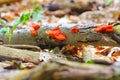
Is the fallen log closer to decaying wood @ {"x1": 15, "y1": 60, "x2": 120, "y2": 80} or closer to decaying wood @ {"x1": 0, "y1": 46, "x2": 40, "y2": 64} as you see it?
decaying wood @ {"x1": 0, "y1": 46, "x2": 40, "y2": 64}

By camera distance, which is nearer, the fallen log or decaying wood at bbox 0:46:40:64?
decaying wood at bbox 0:46:40:64

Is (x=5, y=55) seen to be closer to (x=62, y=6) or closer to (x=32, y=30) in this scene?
(x=32, y=30)

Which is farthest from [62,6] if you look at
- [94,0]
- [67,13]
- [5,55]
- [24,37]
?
[5,55]

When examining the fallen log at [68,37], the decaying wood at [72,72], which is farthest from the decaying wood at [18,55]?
the decaying wood at [72,72]

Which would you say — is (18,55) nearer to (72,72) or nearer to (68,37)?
(68,37)

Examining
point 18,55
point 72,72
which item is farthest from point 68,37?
point 72,72

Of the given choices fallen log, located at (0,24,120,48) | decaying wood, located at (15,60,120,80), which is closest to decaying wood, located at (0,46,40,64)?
fallen log, located at (0,24,120,48)
